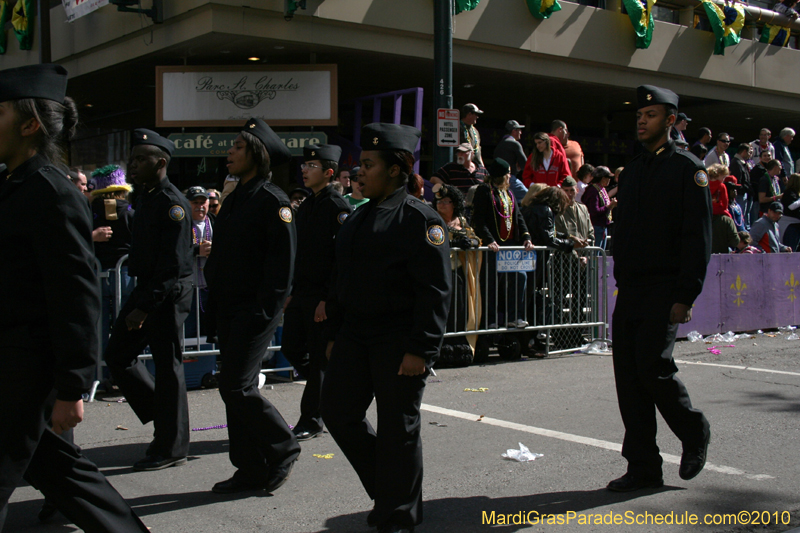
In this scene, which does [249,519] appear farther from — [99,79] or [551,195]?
[99,79]

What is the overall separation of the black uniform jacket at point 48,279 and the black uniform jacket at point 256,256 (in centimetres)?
187

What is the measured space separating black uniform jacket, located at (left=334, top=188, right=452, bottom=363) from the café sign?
11.8 m

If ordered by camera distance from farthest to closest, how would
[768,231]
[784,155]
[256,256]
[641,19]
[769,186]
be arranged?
[784,155]
[641,19]
[769,186]
[768,231]
[256,256]

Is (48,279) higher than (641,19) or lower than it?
lower

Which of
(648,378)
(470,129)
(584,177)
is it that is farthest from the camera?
(584,177)

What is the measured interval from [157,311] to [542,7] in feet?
43.5

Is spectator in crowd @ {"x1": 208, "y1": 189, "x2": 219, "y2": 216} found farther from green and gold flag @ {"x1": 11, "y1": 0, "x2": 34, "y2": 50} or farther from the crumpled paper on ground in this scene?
green and gold flag @ {"x1": 11, "y1": 0, "x2": 34, "y2": 50}

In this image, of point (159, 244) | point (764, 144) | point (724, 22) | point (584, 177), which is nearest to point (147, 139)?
point (159, 244)

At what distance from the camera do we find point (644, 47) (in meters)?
18.1

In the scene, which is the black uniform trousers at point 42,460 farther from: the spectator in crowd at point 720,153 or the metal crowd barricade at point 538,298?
the spectator in crowd at point 720,153

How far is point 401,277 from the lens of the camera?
3.79 metres

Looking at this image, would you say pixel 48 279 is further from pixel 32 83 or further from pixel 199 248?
pixel 199 248

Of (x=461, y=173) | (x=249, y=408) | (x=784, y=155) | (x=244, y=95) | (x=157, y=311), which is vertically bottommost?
(x=249, y=408)

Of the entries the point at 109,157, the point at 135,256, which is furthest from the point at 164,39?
the point at 135,256
